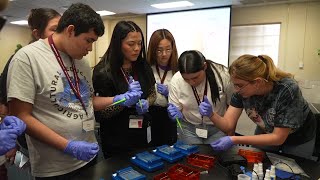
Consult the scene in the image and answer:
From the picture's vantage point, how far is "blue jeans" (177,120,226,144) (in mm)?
1896

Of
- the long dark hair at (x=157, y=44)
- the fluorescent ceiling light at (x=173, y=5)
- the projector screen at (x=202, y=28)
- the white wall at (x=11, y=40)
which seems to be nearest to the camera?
the long dark hair at (x=157, y=44)

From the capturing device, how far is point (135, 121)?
178cm

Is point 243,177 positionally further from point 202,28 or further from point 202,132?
point 202,28

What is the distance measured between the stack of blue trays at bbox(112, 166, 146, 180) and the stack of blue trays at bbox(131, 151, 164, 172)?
8cm

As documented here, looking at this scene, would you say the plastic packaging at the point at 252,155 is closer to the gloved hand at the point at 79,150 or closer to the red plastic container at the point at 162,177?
the red plastic container at the point at 162,177

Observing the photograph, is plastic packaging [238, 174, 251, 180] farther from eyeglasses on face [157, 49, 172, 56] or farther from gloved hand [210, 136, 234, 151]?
eyeglasses on face [157, 49, 172, 56]

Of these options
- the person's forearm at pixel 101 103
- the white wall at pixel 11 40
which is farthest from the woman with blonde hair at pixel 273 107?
the white wall at pixel 11 40

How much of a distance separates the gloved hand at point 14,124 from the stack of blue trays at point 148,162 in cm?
55

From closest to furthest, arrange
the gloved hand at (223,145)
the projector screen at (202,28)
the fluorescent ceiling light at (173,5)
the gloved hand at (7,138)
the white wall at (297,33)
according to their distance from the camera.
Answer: the gloved hand at (7,138) → the gloved hand at (223,145) → the white wall at (297,33) → the fluorescent ceiling light at (173,5) → the projector screen at (202,28)

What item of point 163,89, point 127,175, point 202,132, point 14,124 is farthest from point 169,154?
point 163,89

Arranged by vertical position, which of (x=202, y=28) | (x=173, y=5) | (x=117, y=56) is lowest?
(x=117, y=56)

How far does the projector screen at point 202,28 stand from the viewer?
17.8ft

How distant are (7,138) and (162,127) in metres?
1.32

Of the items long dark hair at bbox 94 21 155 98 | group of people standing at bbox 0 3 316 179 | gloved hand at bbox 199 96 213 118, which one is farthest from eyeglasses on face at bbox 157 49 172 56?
gloved hand at bbox 199 96 213 118
